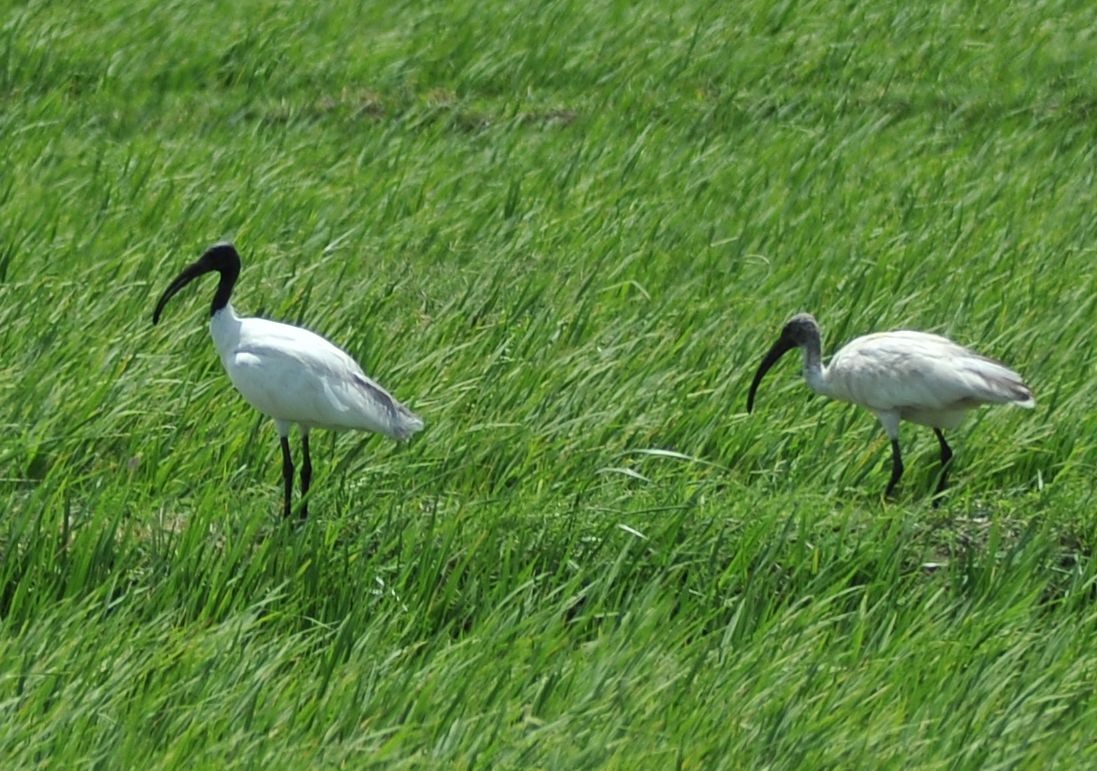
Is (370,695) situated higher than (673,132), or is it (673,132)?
(370,695)

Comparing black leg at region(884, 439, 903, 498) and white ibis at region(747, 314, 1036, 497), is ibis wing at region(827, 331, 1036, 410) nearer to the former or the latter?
white ibis at region(747, 314, 1036, 497)

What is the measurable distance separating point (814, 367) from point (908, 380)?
504mm

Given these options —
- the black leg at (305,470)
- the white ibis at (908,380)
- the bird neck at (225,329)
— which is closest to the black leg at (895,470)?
the white ibis at (908,380)

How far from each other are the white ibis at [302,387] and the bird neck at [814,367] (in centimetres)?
141

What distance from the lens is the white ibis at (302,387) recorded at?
6.42 metres

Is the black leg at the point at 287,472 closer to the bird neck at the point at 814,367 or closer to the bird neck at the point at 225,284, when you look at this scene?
the bird neck at the point at 225,284

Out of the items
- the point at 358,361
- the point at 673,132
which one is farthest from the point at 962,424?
the point at 673,132

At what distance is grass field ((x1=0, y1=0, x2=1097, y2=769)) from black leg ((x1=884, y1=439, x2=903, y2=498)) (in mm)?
118

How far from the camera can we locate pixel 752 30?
13.6m

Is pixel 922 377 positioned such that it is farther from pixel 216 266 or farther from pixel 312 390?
pixel 216 266

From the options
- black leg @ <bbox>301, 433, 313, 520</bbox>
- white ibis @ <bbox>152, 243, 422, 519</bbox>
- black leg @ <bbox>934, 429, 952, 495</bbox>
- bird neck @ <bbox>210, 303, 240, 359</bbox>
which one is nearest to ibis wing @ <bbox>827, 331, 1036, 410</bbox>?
black leg @ <bbox>934, 429, 952, 495</bbox>

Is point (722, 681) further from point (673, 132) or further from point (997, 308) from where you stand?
point (673, 132)

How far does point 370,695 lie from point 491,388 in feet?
7.64

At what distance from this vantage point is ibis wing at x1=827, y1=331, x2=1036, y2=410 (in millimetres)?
6766
